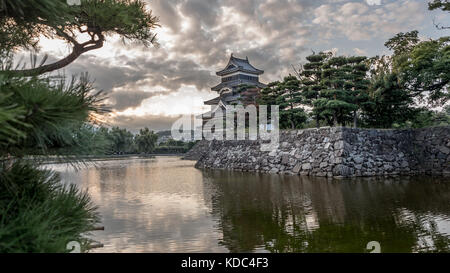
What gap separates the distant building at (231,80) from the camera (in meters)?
22.5

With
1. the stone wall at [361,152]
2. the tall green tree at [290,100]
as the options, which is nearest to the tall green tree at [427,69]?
the stone wall at [361,152]

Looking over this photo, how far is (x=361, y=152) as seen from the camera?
27.5 ft

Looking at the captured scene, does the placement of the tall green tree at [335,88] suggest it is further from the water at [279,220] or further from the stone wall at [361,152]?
the water at [279,220]

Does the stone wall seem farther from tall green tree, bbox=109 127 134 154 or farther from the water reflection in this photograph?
tall green tree, bbox=109 127 134 154

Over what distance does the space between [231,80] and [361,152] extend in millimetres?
16292

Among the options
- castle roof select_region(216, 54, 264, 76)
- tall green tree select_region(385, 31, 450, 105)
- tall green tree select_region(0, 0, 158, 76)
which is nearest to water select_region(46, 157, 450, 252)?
tall green tree select_region(0, 0, 158, 76)

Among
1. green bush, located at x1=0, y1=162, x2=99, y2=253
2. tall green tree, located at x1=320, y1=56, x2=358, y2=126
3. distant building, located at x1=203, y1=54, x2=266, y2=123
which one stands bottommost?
green bush, located at x1=0, y1=162, x2=99, y2=253

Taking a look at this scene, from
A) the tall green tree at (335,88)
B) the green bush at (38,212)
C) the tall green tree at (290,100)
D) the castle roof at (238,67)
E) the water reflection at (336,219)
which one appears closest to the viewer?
the green bush at (38,212)

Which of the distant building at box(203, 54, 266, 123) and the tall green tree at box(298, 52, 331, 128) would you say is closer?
the tall green tree at box(298, 52, 331, 128)

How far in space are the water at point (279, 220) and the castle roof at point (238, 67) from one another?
18.4 metres

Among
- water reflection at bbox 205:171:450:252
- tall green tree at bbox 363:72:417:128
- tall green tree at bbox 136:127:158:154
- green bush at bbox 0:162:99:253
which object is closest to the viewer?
green bush at bbox 0:162:99:253

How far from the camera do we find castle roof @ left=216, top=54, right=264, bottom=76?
75.6ft
